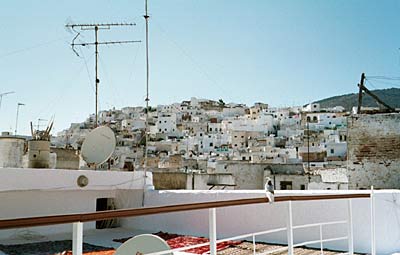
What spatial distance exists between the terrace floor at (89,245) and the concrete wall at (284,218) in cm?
35

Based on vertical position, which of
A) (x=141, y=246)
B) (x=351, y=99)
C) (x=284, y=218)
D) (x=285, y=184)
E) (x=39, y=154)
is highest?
(x=351, y=99)

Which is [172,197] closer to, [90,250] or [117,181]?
[117,181]

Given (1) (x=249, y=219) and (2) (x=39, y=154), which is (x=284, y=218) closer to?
(1) (x=249, y=219)

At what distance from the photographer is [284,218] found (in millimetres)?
6590

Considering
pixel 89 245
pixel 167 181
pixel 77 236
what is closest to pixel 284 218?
pixel 89 245

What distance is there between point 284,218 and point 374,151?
23.4 feet

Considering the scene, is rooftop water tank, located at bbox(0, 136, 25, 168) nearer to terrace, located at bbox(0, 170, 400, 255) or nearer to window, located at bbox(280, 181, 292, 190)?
terrace, located at bbox(0, 170, 400, 255)

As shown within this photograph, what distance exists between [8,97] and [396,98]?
60063 millimetres

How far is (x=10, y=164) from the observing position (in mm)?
10297

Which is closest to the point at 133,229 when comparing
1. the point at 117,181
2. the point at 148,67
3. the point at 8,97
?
the point at 117,181

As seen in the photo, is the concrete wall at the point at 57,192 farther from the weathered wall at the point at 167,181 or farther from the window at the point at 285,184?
the window at the point at 285,184

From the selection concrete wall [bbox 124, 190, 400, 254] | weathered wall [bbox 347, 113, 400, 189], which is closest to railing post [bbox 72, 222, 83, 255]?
concrete wall [bbox 124, 190, 400, 254]

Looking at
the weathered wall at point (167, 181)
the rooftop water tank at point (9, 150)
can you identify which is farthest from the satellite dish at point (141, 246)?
the weathered wall at point (167, 181)

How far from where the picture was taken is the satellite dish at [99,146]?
9117mm
